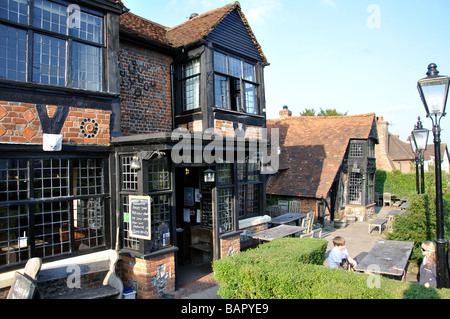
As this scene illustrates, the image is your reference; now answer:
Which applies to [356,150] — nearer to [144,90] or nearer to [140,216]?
[144,90]

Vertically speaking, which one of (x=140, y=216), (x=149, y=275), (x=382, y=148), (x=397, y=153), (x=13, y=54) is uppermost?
(x=13, y=54)

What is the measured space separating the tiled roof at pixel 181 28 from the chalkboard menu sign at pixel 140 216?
14.8 feet

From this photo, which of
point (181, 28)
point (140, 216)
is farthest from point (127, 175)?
point (181, 28)

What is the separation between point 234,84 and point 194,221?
451 centimetres

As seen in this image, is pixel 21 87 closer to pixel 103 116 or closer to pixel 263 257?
pixel 103 116

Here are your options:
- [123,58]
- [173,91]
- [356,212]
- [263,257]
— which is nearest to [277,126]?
[356,212]

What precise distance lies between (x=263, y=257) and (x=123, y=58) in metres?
6.12

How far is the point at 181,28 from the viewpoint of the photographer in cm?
1022

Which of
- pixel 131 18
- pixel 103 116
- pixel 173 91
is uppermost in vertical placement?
pixel 131 18

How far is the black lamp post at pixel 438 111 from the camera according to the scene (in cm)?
503

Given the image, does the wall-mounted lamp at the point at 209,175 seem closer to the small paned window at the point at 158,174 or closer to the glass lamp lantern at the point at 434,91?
the small paned window at the point at 158,174

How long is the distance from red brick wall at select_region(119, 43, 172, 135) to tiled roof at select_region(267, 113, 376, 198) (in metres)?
10.1

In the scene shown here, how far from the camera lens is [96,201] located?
6.98m
